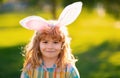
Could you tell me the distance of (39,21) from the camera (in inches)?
224

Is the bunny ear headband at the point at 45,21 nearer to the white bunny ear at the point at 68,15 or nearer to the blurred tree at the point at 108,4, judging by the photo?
the white bunny ear at the point at 68,15

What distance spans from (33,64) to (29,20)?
0.47m

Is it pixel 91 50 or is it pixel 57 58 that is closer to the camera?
pixel 57 58

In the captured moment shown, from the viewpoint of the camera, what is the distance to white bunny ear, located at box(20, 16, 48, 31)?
569cm

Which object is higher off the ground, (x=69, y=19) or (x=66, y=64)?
(x=69, y=19)

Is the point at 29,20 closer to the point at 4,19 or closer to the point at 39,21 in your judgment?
the point at 39,21

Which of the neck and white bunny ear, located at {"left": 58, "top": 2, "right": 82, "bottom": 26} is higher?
white bunny ear, located at {"left": 58, "top": 2, "right": 82, "bottom": 26}

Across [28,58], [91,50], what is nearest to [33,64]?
[28,58]

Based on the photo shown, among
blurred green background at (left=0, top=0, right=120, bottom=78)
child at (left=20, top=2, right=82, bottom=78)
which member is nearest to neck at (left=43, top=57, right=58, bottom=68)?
child at (left=20, top=2, right=82, bottom=78)

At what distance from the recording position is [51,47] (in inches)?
223

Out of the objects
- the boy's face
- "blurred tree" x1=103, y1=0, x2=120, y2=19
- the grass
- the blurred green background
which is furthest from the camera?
"blurred tree" x1=103, y1=0, x2=120, y2=19

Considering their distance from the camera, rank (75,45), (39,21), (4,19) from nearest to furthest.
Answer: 1. (39,21)
2. (75,45)
3. (4,19)

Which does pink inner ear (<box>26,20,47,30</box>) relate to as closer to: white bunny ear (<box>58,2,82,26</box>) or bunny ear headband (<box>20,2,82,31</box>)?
bunny ear headband (<box>20,2,82,31</box>)

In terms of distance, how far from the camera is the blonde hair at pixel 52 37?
5.68 metres
